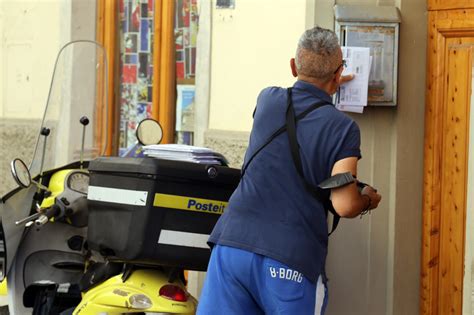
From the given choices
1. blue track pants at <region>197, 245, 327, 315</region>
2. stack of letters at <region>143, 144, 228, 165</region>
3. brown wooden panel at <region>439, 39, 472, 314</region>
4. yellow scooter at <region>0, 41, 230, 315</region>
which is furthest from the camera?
brown wooden panel at <region>439, 39, 472, 314</region>

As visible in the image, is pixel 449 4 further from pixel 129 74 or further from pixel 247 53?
pixel 129 74

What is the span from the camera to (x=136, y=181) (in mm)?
5113

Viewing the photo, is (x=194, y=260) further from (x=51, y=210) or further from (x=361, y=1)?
(x=361, y=1)

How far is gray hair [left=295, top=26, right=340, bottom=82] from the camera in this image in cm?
457

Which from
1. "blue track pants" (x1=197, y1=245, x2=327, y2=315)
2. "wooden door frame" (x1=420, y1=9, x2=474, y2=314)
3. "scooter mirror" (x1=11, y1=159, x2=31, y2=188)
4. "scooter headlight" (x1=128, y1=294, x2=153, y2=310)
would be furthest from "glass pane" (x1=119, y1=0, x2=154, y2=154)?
"blue track pants" (x1=197, y1=245, x2=327, y2=315)

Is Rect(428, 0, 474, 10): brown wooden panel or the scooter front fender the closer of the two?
the scooter front fender

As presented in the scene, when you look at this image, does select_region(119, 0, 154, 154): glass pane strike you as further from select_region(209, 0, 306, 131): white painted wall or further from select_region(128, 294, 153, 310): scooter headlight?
select_region(128, 294, 153, 310): scooter headlight

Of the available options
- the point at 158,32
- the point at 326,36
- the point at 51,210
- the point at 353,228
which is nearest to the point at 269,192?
the point at 326,36

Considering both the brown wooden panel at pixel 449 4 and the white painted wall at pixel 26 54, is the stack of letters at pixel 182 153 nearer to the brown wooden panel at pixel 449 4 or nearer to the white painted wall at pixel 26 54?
the brown wooden panel at pixel 449 4

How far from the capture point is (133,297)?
4.98 metres

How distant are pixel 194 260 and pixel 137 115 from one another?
14.1 feet

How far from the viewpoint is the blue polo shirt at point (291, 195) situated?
4441mm

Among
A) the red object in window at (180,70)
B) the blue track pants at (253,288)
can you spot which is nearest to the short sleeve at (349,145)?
the blue track pants at (253,288)

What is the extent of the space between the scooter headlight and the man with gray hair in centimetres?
46
